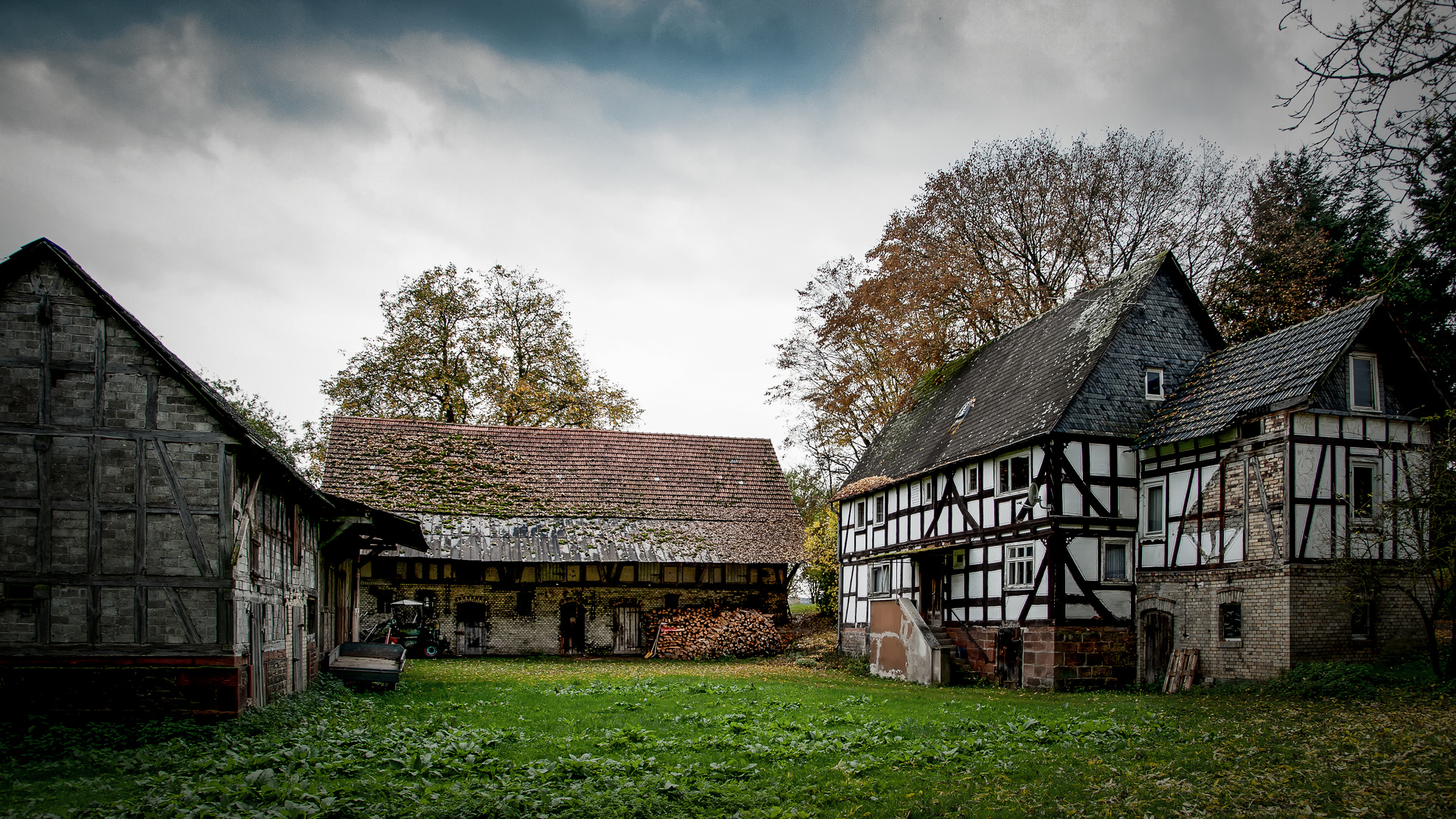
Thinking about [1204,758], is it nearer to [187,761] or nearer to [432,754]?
[432,754]

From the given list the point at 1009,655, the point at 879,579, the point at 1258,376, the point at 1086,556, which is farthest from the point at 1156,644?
the point at 879,579

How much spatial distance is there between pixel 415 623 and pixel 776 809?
24.9 m

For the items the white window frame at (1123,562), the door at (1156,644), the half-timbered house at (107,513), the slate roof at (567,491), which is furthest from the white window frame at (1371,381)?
the half-timbered house at (107,513)

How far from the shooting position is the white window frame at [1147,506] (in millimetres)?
21094

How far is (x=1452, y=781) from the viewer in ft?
29.4

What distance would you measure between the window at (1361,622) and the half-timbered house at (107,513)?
1869 cm

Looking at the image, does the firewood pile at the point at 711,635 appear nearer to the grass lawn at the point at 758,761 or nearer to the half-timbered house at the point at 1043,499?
the half-timbered house at the point at 1043,499

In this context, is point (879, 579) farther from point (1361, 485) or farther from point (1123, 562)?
point (1361, 485)

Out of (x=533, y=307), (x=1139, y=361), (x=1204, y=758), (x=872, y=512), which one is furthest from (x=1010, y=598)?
(x=533, y=307)

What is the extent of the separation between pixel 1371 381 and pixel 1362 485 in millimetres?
2031

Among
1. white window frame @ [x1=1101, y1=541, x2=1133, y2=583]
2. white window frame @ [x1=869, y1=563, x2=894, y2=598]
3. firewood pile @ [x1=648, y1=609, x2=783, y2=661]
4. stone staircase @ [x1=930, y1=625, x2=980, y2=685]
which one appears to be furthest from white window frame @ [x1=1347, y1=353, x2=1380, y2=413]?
firewood pile @ [x1=648, y1=609, x2=783, y2=661]

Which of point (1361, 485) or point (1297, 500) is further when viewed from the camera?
point (1361, 485)

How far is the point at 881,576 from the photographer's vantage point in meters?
30.6

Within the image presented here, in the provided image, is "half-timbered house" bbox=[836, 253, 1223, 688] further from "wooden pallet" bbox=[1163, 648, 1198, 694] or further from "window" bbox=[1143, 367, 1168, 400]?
"wooden pallet" bbox=[1163, 648, 1198, 694]
